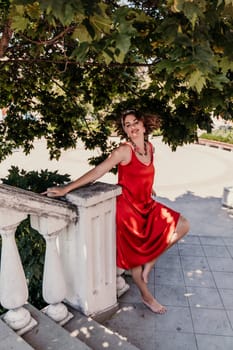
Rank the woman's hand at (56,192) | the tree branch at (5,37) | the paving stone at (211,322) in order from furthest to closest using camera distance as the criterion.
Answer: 1. the tree branch at (5,37)
2. the paving stone at (211,322)
3. the woman's hand at (56,192)

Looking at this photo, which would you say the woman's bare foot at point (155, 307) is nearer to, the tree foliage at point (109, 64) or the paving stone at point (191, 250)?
the paving stone at point (191, 250)

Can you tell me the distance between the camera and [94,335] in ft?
7.63

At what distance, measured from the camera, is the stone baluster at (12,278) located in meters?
1.97

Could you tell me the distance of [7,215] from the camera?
194cm

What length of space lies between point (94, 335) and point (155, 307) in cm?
83

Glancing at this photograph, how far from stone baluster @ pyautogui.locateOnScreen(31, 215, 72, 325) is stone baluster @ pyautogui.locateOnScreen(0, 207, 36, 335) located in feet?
0.59

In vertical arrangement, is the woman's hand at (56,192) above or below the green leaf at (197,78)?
below

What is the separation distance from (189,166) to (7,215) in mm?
13227

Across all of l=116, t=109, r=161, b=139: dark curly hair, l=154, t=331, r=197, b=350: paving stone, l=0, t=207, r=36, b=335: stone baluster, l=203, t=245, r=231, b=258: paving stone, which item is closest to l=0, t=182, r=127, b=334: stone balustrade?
l=0, t=207, r=36, b=335: stone baluster

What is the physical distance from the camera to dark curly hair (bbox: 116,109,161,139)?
9.76ft

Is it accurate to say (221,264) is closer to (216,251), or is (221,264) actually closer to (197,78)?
(216,251)

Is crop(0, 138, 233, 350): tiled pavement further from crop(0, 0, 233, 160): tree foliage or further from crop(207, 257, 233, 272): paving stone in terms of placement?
crop(0, 0, 233, 160): tree foliage

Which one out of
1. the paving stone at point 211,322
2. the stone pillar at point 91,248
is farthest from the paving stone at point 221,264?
the stone pillar at point 91,248

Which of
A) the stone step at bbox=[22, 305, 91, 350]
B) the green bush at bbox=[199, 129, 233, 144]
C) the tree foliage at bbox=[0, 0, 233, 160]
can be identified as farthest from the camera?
the green bush at bbox=[199, 129, 233, 144]
